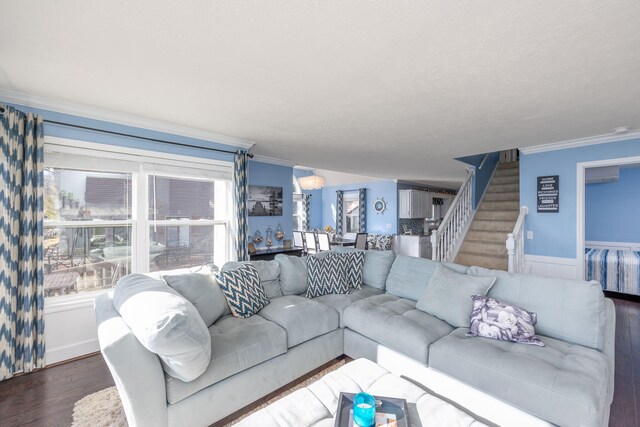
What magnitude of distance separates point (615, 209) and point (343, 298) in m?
5.59

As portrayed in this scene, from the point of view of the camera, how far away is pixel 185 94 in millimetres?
2459

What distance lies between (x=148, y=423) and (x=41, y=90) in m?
2.74

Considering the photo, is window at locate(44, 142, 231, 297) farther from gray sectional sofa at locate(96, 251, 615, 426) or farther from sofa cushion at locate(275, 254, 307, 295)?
sofa cushion at locate(275, 254, 307, 295)

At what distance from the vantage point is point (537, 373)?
162 cm

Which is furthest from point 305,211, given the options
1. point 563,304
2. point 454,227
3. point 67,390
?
point 563,304

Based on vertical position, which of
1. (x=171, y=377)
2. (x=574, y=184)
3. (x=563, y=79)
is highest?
(x=563, y=79)

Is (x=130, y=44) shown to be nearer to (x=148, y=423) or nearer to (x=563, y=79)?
(x=148, y=423)

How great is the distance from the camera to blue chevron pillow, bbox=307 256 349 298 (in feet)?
10.1

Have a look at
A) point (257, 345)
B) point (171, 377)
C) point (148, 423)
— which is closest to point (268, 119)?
point (257, 345)

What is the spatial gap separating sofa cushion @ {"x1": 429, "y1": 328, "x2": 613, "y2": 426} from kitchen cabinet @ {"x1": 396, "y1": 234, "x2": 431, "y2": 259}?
5.51 m

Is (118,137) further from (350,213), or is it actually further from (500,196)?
(350,213)

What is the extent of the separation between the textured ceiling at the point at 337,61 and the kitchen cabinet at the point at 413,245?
4.52 meters

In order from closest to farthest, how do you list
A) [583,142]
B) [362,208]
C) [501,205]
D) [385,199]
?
1. [583,142]
2. [501,205]
3. [385,199]
4. [362,208]

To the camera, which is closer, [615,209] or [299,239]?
[615,209]
